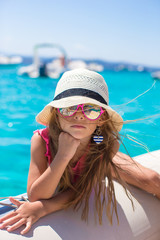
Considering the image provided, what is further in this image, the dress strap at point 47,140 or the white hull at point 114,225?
the dress strap at point 47,140

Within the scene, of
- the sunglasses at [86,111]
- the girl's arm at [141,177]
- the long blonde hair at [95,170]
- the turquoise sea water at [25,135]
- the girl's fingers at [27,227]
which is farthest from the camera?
the turquoise sea water at [25,135]

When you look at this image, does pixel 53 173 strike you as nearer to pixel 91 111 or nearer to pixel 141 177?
pixel 91 111

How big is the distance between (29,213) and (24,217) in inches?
1.1

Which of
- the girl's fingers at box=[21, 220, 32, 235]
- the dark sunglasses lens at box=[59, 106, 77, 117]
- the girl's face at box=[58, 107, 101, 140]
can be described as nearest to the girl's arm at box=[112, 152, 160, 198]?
the girl's face at box=[58, 107, 101, 140]

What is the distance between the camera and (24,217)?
1185 mm

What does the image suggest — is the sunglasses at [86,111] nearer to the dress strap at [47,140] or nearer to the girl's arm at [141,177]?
the dress strap at [47,140]

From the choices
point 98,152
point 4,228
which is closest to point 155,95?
point 98,152

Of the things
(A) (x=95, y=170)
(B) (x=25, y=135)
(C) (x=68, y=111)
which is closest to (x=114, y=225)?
(A) (x=95, y=170)

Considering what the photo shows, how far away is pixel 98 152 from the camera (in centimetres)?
147

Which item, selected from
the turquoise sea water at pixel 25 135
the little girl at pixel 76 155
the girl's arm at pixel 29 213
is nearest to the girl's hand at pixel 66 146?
the little girl at pixel 76 155

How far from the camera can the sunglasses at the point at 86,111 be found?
1233mm

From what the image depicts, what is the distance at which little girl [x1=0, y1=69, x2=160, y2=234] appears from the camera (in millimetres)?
1241

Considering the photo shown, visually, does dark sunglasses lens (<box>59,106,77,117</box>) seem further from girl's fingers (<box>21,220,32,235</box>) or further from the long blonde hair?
girl's fingers (<box>21,220,32,235</box>)

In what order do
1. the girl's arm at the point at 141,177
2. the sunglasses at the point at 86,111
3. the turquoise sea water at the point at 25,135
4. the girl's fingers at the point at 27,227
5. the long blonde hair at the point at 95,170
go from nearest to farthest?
1. the girl's fingers at the point at 27,227
2. the sunglasses at the point at 86,111
3. the long blonde hair at the point at 95,170
4. the girl's arm at the point at 141,177
5. the turquoise sea water at the point at 25,135
